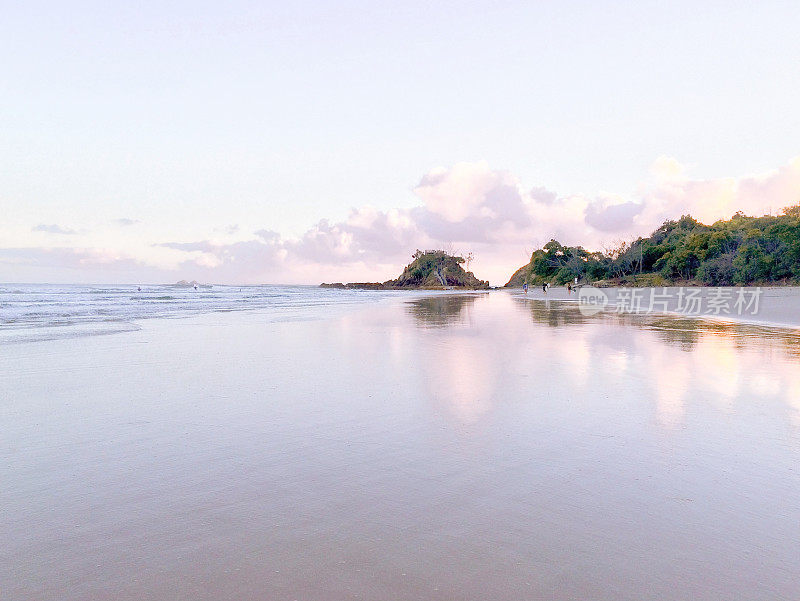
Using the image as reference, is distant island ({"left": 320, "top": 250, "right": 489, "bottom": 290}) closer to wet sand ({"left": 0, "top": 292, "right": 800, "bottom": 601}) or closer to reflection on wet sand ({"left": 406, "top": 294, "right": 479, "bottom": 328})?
reflection on wet sand ({"left": 406, "top": 294, "right": 479, "bottom": 328})

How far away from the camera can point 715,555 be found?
83.2 inches

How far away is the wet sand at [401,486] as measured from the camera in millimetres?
1977

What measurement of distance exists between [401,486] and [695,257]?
62171mm

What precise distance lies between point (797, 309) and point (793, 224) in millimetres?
29883

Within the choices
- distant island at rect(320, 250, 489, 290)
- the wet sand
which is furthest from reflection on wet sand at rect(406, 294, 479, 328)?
distant island at rect(320, 250, 489, 290)

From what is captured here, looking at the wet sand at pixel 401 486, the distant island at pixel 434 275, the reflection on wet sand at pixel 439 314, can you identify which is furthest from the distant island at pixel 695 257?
the wet sand at pixel 401 486

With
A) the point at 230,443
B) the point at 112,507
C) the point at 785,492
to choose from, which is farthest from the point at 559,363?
the point at 112,507

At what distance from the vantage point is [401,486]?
113 inches

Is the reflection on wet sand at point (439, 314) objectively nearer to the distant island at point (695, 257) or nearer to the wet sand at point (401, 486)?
the wet sand at point (401, 486)

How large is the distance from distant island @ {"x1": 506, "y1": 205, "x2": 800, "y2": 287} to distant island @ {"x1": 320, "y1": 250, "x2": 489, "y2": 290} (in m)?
37.1

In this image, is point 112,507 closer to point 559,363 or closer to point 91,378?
point 91,378

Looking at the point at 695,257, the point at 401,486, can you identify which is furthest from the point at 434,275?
the point at 401,486

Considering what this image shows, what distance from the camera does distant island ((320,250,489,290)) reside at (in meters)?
128

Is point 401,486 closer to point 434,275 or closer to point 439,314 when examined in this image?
point 439,314
